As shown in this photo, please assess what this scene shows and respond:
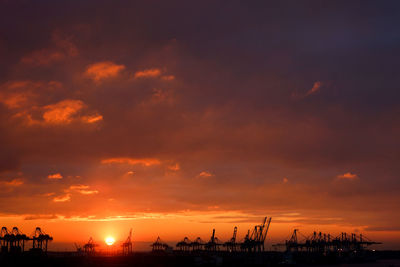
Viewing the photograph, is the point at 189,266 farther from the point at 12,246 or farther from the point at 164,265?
the point at 12,246

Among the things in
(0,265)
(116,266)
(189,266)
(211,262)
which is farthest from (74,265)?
(211,262)

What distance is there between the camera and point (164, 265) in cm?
18500

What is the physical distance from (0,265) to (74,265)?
27.1 meters

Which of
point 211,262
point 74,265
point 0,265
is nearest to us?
point 0,265

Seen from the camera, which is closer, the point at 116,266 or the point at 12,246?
the point at 116,266

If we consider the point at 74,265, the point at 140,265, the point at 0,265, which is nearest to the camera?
the point at 0,265

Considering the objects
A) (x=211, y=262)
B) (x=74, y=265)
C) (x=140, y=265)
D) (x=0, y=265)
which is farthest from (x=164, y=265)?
(x=0, y=265)

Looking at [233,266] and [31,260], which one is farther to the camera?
[233,266]

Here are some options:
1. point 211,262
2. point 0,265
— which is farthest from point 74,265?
point 211,262

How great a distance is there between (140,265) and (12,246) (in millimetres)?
56307

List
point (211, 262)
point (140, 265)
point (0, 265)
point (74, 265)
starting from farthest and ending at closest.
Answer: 1. point (211, 262)
2. point (140, 265)
3. point (74, 265)
4. point (0, 265)

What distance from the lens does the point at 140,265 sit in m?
180

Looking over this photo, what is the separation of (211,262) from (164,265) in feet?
78.1

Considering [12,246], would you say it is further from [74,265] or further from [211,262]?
[211,262]
